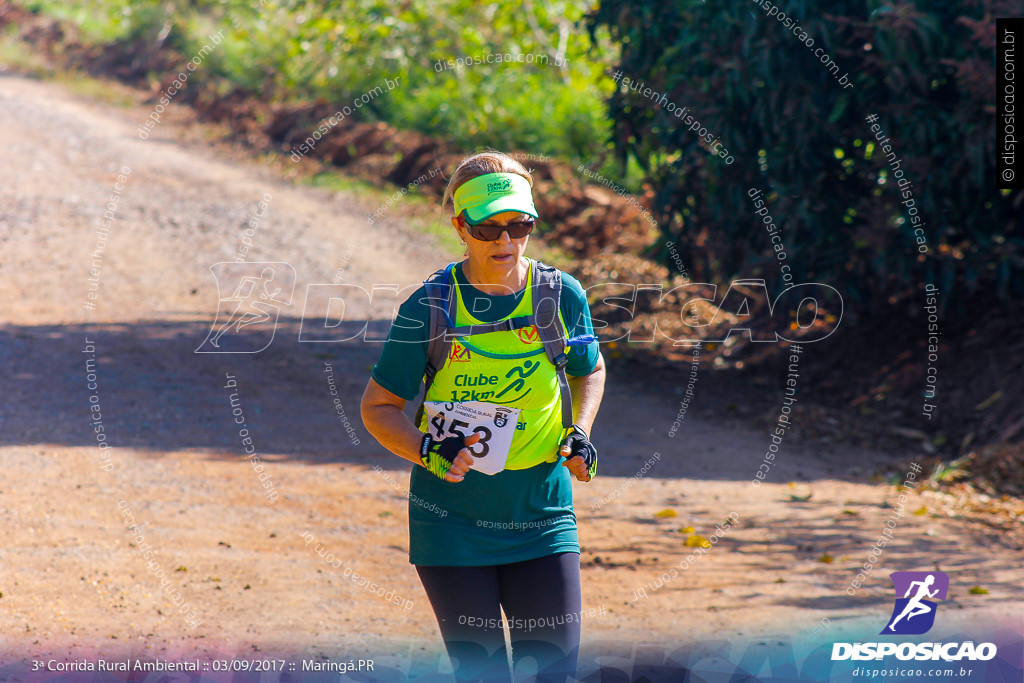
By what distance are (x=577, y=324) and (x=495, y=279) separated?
279 mm

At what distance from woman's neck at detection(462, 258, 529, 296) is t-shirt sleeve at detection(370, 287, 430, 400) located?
150 mm

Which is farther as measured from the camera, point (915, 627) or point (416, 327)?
point (915, 627)

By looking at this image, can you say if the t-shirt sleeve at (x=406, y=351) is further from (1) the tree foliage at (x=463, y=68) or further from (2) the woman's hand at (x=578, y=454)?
(1) the tree foliage at (x=463, y=68)

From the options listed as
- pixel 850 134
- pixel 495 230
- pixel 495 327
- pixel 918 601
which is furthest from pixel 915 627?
pixel 850 134

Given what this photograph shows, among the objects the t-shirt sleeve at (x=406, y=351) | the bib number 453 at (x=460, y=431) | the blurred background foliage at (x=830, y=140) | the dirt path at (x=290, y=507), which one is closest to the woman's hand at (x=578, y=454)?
the bib number 453 at (x=460, y=431)

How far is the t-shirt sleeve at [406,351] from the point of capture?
269 centimetres

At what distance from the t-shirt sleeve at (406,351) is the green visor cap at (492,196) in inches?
Answer: 10.1

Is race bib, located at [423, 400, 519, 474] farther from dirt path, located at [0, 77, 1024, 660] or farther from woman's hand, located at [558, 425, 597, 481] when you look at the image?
dirt path, located at [0, 77, 1024, 660]

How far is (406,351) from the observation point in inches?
107

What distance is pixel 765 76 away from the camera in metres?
7.23

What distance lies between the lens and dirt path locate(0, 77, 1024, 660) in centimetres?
454

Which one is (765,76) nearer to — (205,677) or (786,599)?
(786,599)

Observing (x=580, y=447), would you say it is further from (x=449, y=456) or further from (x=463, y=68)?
(x=463, y=68)

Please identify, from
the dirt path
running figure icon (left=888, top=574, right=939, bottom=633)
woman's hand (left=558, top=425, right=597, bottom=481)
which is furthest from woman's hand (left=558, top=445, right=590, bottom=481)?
running figure icon (left=888, top=574, right=939, bottom=633)
